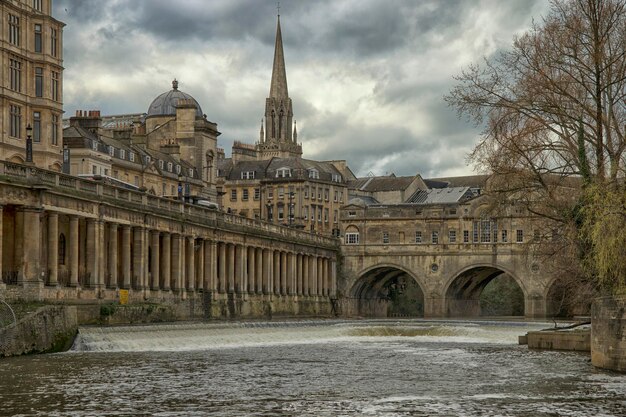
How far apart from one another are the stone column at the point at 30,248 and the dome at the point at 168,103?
225 feet

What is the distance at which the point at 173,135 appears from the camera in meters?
125

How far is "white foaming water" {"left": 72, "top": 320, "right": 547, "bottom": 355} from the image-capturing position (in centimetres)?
→ 5428

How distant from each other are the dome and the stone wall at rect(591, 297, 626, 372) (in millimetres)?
89794

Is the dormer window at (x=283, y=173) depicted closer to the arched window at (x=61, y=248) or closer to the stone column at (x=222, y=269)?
the stone column at (x=222, y=269)

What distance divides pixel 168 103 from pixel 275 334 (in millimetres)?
64147

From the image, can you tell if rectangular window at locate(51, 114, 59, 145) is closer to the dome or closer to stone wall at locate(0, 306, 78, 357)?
stone wall at locate(0, 306, 78, 357)

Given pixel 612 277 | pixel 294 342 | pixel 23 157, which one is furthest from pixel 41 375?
pixel 23 157

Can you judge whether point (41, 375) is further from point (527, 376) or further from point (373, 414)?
point (527, 376)

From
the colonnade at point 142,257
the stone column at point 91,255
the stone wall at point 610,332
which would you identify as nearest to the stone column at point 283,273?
the colonnade at point 142,257

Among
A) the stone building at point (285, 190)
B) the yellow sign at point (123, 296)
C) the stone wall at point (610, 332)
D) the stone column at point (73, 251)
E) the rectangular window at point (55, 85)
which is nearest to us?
the stone wall at point (610, 332)

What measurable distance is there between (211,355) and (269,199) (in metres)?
97.1

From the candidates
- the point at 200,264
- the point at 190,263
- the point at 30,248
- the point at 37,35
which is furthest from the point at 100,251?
the point at 200,264

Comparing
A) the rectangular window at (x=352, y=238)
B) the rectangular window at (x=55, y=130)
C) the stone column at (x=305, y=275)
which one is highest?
the rectangular window at (x=55, y=130)

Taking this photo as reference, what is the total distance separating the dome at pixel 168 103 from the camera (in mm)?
128750
